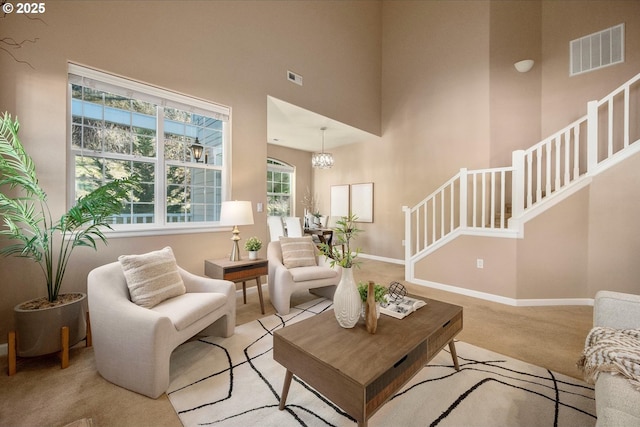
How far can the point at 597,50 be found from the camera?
4.10 meters

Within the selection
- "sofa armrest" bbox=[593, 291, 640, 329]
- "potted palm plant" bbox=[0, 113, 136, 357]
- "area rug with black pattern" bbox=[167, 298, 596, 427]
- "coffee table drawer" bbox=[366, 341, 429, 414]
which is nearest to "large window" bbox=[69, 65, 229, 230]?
"potted palm plant" bbox=[0, 113, 136, 357]

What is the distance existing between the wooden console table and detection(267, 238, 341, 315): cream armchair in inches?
5.0

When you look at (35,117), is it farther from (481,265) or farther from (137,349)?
(481,265)

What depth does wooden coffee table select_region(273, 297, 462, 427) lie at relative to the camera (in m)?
1.14

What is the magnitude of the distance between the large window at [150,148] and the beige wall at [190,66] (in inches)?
5.2

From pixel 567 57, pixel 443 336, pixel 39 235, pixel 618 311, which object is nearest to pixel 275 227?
pixel 39 235

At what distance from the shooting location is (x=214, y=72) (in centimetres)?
335

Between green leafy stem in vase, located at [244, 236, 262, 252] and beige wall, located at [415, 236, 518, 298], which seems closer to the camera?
green leafy stem in vase, located at [244, 236, 262, 252]

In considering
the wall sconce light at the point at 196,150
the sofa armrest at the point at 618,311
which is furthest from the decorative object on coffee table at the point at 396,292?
the wall sconce light at the point at 196,150

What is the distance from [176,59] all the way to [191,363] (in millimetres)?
3142

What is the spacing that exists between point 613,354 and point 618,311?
0.46 metres

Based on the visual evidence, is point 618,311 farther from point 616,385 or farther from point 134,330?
point 134,330

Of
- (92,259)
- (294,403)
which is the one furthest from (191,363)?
(92,259)

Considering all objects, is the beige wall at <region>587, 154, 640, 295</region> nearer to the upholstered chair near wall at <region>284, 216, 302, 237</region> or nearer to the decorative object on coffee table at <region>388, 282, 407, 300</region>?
the decorative object on coffee table at <region>388, 282, 407, 300</region>
